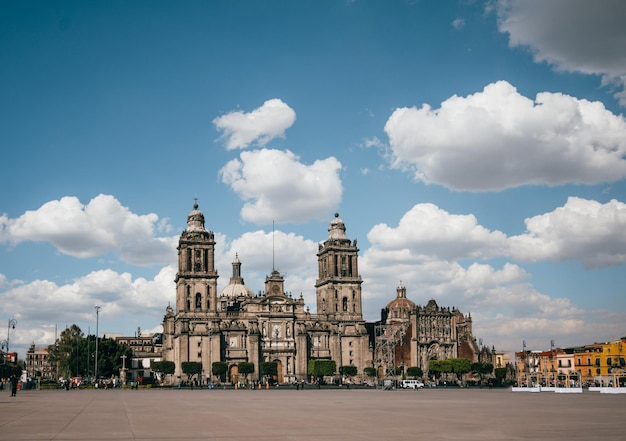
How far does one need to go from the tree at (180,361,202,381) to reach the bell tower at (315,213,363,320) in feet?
94.2

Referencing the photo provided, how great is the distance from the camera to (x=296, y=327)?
5738 inches

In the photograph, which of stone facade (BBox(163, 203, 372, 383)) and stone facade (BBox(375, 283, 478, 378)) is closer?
stone facade (BBox(163, 203, 372, 383))

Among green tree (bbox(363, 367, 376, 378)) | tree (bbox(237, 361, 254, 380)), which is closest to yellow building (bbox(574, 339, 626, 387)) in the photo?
green tree (bbox(363, 367, 376, 378))

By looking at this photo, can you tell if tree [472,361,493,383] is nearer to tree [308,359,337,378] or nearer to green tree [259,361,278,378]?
tree [308,359,337,378]

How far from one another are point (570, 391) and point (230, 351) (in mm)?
75496

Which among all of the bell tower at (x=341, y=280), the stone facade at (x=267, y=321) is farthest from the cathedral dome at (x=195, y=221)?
the bell tower at (x=341, y=280)

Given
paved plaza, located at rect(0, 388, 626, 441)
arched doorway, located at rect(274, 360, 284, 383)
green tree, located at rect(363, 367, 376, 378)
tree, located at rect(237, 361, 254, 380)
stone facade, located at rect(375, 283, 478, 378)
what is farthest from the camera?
stone facade, located at rect(375, 283, 478, 378)

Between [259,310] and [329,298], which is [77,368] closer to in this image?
[259,310]

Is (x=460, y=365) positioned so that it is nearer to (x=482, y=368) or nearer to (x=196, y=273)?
(x=482, y=368)

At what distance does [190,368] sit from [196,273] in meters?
17.8

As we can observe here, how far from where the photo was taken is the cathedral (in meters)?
140

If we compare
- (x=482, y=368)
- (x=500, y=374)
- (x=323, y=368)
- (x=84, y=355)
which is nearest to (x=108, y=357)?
(x=84, y=355)

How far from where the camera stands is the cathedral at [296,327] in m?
140

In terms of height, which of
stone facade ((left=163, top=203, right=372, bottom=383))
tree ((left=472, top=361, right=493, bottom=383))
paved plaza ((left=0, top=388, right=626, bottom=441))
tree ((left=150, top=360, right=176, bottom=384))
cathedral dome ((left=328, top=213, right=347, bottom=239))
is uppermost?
cathedral dome ((left=328, top=213, right=347, bottom=239))
